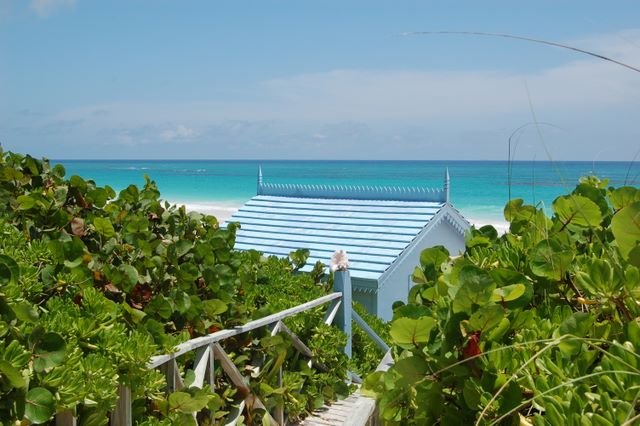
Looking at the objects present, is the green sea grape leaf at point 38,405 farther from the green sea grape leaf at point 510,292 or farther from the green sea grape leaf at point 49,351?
the green sea grape leaf at point 510,292

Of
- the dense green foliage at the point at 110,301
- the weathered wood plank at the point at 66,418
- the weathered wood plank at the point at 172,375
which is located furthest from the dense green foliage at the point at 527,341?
the weathered wood plank at the point at 172,375

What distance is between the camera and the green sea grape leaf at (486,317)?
4.57ft

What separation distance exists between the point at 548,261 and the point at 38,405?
82.9 inches

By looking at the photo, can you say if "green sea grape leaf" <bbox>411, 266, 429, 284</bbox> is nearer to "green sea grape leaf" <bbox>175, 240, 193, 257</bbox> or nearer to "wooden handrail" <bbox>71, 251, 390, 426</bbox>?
"wooden handrail" <bbox>71, 251, 390, 426</bbox>

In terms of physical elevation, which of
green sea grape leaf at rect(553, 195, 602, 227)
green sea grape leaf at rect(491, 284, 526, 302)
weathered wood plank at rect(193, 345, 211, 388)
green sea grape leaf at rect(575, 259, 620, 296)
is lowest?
weathered wood plank at rect(193, 345, 211, 388)

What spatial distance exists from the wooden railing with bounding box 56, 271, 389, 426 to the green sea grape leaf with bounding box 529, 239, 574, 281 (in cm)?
241

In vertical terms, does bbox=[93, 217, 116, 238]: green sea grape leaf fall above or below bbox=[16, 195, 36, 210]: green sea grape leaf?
below

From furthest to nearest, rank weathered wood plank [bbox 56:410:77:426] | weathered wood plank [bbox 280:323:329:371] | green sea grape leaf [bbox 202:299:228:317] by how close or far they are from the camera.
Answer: weathered wood plank [bbox 280:323:329:371] < green sea grape leaf [bbox 202:299:228:317] < weathered wood plank [bbox 56:410:77:426]

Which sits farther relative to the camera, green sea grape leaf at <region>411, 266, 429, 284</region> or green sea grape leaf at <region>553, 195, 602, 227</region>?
green sea grape leaf at <region>411, 266, 429, 284</region>

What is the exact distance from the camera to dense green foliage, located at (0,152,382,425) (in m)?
2.75

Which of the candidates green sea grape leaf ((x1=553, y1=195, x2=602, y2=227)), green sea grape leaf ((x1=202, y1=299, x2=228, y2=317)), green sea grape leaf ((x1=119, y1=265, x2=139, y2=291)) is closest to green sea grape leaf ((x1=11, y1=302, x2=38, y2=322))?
green sea grape leaf ((x1=119, y1=265, x2=139, y2=291))

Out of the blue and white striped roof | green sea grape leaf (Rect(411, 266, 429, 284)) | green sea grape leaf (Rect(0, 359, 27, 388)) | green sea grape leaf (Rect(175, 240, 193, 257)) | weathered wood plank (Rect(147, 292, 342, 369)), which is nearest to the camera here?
green sea grape leaf (Rect(411, 266, 429, 284))

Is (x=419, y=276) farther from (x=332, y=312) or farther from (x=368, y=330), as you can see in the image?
(x=368, y=330)

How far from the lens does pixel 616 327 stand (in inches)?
57.4
